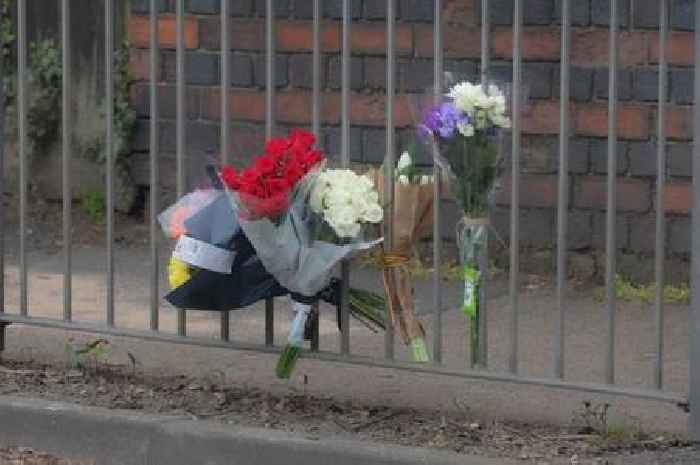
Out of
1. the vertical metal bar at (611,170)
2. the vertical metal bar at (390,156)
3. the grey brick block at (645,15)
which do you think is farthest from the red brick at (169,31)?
the vertical metal bar at (611,170)

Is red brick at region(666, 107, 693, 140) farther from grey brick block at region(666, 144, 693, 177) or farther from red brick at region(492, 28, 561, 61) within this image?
red brick at region(492, 28, 561, 61)

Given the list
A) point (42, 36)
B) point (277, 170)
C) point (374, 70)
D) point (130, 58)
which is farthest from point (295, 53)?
point (277, 170)

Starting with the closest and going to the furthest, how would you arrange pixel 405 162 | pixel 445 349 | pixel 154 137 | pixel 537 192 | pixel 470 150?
pixel 470 150, pixel 405 162, pixel 154 137, pixel 445 349, pixel 537 192

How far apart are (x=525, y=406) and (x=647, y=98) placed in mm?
1926

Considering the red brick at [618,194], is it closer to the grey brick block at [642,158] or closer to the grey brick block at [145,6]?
the grey brick block at [642,158]

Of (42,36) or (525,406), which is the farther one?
(42,36)

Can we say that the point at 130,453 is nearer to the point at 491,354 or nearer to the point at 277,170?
the point at 277,170

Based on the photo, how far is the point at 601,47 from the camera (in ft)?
23.6

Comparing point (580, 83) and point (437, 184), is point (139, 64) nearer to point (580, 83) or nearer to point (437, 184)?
point (580, 83)

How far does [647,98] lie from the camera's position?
279 inches

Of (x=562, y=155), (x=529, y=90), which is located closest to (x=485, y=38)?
(x=562, y=155)

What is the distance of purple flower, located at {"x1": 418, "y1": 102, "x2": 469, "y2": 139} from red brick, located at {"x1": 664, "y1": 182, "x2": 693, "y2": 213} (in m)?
2.10

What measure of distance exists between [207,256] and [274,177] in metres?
0.32

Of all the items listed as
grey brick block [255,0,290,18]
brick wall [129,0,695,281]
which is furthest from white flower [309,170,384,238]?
grey brick block [255,0,290,18]
